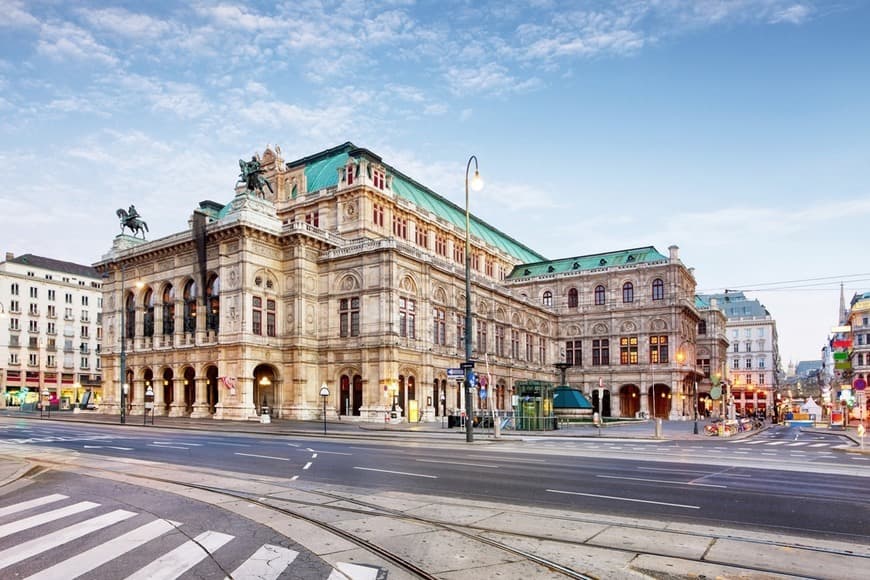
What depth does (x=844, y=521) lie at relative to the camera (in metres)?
11.2

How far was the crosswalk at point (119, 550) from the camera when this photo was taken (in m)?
7.86

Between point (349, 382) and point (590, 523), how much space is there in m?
50.4

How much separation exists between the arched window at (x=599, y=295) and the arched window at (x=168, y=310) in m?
56.2

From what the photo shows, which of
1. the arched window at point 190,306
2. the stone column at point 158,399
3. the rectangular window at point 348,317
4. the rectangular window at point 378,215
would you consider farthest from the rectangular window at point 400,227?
the stone column at point 158,399

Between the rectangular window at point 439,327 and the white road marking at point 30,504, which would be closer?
the white road marking at point 30,504

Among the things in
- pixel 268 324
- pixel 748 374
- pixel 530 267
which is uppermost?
pixel 530 267

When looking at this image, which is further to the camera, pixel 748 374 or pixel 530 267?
pixel 748 374

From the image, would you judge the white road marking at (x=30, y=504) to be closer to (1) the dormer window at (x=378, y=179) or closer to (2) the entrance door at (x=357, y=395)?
(2) the entrance door at (x=357, y=395)

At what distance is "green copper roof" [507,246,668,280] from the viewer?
3597 inches

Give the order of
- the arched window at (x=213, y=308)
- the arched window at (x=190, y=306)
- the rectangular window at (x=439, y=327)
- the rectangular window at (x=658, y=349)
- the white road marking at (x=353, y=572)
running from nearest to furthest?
the white road marking at (x=353, y=572) → the arched window at (x=213, y=308) → the arched window at (x=190, y=306) → the rectangular window at (x=439, y=327) → the rectangular window at (x=658, y=349)

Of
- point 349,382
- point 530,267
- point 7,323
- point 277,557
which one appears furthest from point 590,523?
point 7,323

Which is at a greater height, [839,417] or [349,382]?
[349,382]

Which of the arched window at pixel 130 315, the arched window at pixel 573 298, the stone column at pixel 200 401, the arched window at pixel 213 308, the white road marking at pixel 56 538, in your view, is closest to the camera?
the white road marking at pixel 56 538

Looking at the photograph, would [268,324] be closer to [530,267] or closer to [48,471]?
[48,471]
